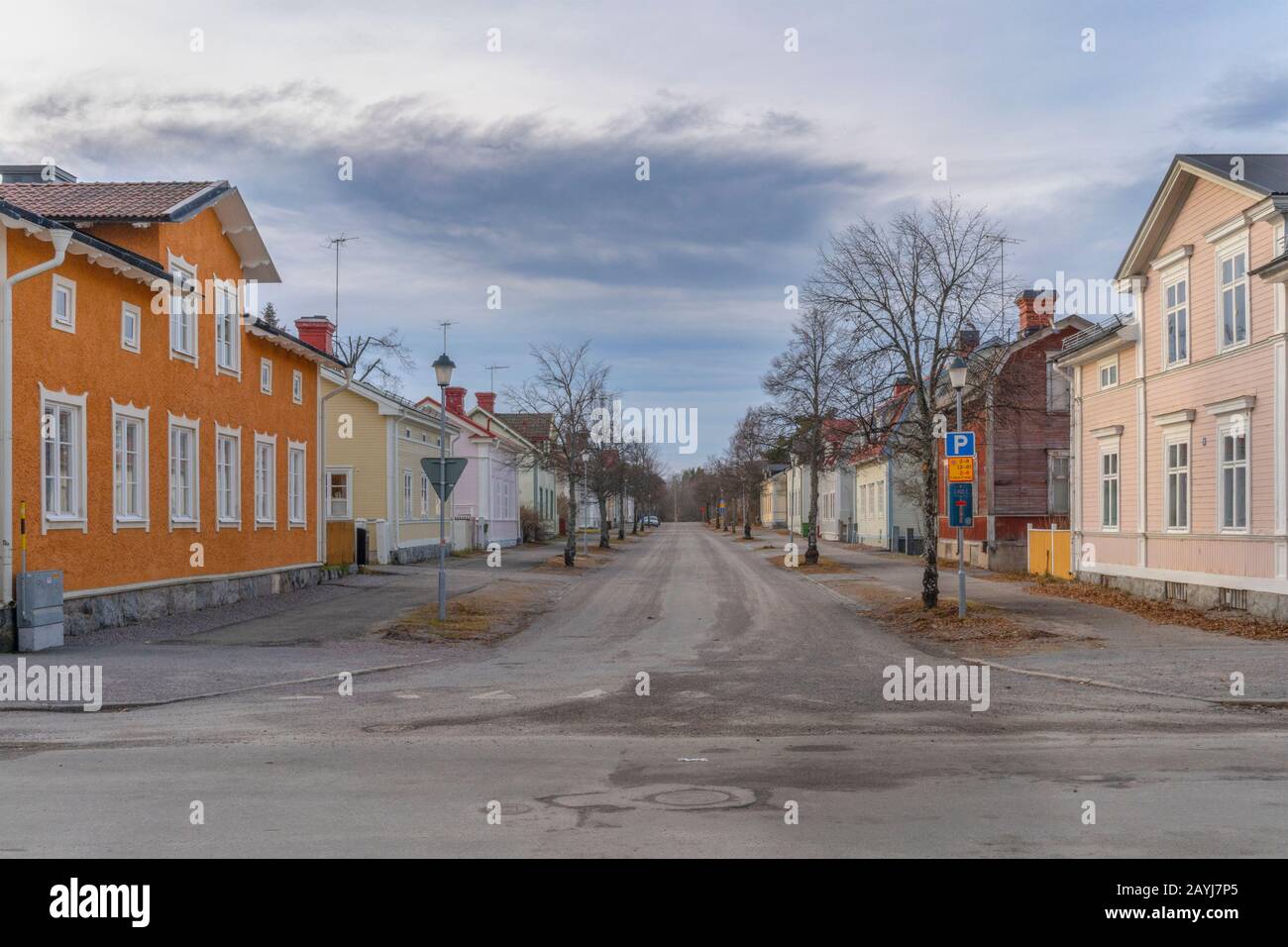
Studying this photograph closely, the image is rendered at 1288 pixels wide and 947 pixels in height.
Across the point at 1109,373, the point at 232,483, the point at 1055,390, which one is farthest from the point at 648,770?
the point at 1055,390

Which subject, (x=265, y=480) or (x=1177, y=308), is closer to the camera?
(x=1177, y=308)

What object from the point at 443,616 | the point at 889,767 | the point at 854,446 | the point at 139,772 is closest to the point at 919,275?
the point at 854,446

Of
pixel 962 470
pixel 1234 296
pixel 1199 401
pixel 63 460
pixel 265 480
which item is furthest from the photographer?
pixel 265 480

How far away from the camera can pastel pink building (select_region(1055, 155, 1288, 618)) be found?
65.3 feet

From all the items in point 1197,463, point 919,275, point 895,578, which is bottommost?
point 895,578

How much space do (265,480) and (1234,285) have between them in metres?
21.5

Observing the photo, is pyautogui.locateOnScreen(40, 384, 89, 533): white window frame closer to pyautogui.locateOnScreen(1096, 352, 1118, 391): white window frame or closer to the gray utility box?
the gray utility box

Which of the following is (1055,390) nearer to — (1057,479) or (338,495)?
(1057,479)

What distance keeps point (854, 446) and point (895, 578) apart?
10.0 meters

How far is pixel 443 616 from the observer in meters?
21.8

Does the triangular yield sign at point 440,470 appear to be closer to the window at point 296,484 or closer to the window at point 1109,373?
the window at point 296,484

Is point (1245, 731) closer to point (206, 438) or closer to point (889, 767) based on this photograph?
point (889, 767)

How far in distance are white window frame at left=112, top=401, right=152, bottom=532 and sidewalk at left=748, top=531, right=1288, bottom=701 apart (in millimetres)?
14687

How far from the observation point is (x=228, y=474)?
25.0 meters
